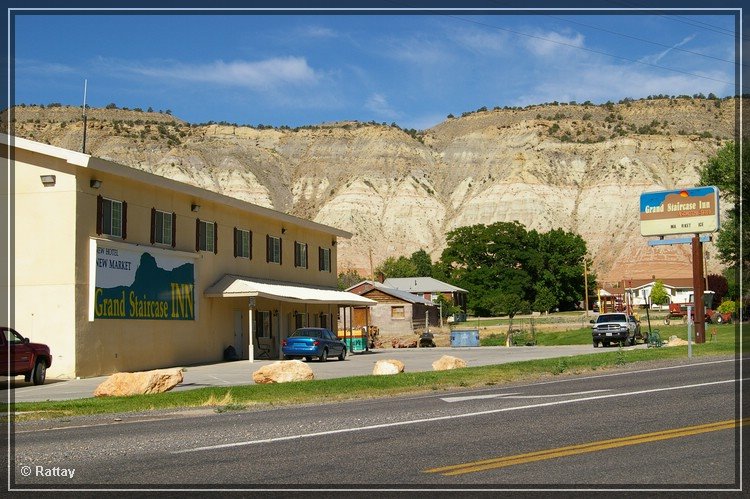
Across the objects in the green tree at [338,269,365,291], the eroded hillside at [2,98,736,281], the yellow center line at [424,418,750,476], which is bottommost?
the yellow center line at [424,418,750,476]

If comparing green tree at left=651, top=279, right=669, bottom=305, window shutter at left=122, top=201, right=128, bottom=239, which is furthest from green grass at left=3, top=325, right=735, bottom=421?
green tree at left=651, top=279, right=669, bottom=305

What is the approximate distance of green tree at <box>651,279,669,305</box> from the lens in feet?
336

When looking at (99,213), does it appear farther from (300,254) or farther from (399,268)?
(399,268)

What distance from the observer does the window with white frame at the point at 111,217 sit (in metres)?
30.5

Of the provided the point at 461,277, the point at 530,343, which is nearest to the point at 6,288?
the point at 530,343

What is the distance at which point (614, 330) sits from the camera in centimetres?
4628

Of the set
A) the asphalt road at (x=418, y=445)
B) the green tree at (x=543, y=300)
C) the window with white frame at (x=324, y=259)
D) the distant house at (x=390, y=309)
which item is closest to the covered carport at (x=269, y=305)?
the window with white frame at (x=324, y=259)

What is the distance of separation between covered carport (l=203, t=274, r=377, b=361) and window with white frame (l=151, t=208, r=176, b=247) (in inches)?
144

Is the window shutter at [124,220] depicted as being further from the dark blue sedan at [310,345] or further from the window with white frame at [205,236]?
the dark blue sedan at [310,345]

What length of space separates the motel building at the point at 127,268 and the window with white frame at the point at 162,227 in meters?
0.07

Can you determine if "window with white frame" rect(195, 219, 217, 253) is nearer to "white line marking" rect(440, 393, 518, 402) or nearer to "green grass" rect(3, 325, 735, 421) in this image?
"green grass" rect(3, 325, 735, 421)

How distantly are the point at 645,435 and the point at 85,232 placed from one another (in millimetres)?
23172

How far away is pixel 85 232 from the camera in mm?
29688

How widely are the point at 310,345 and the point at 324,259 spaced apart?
Result: 50.6ft
